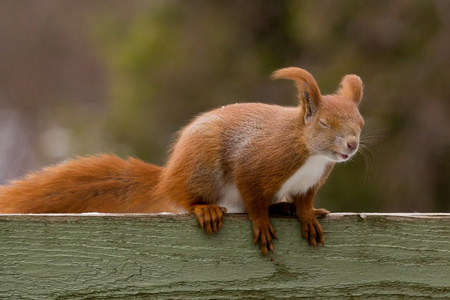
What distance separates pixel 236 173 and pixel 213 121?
0.26 metres

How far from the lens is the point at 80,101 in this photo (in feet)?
34.2

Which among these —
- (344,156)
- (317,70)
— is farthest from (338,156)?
(317,70)

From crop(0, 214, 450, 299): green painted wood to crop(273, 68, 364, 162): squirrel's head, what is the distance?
9.9 inches

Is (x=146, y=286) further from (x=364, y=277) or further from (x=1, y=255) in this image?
(x=364, y=277)

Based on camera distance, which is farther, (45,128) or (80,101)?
(80,101)

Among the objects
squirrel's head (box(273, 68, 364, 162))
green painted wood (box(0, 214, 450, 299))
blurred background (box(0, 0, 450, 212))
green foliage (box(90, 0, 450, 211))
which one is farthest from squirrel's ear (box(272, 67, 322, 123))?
green foliage (box(90, 0, 450, 211))

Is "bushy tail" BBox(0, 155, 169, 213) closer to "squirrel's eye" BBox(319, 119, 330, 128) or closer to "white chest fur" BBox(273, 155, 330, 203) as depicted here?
"white chest fur" BBox(273, 155, 330, 203)

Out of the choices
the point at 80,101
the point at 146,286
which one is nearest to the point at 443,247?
the point at 146,286

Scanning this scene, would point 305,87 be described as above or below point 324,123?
above

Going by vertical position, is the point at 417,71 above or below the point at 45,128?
below

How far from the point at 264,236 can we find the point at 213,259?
0.51 ft

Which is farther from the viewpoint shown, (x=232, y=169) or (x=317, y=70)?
(x=317, y=70)

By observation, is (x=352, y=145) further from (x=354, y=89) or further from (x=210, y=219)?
(x=210, y=219)

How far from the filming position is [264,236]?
2.14 meters
